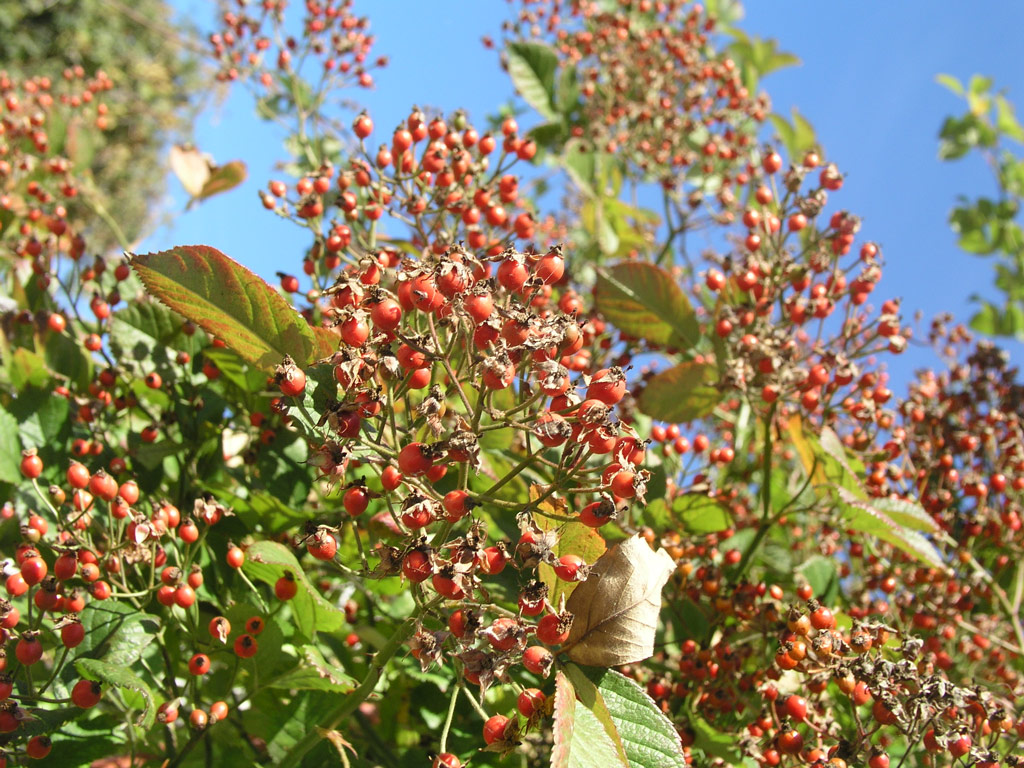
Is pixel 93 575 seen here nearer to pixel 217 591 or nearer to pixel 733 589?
pixel 217 591

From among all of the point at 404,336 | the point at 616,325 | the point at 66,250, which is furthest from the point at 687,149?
the point at 404,336

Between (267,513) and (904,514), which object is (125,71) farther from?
(904,514)

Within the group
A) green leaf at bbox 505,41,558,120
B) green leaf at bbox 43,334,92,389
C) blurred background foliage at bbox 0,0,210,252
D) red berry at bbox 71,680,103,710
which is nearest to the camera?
red berry at bbox 71,680,103,710

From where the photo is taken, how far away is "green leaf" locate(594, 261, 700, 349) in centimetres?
214

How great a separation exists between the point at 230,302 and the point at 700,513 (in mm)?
1322

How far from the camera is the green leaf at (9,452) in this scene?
1632 millimetres

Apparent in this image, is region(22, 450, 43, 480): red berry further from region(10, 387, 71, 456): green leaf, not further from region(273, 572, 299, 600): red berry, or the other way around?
region(273, 572, 299, 600): red berry

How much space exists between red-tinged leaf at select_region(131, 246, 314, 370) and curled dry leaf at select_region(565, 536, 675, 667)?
56 cm

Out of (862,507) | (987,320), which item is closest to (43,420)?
(862,507)

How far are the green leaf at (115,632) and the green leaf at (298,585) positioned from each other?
0.20m

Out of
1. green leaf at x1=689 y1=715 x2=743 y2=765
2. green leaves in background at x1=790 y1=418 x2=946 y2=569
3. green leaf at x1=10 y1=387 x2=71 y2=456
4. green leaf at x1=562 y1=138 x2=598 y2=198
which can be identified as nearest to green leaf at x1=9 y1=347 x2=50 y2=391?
green leaf at x1=10 y1=387 x2=71 y2=456

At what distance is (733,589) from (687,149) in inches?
95.2

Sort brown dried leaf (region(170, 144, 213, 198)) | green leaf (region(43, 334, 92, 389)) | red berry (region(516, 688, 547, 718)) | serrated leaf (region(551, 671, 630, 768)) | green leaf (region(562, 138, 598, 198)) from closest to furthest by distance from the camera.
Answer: serrated leaf (region(551, 671, 630, 768)), red berry (region(516, 688, 547, 718)), green leaf (region(43, 334, 92, 389)), brown dried leaf (region(170, 144, 213, 198)), green leaf (region(562, 138, 598, 198))

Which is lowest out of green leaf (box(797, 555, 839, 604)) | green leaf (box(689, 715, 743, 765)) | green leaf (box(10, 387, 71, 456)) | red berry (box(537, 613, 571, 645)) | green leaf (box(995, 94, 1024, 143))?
green leaf (box(689, 715, 743, 765))
